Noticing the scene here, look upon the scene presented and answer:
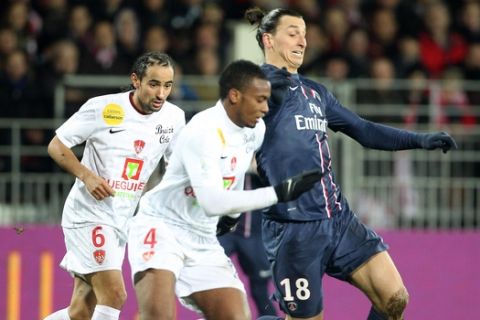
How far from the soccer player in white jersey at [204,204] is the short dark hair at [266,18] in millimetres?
825

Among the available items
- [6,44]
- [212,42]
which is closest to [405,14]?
[212,42]

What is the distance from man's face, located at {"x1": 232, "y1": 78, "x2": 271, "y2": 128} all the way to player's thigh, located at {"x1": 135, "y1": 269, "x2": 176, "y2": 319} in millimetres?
927

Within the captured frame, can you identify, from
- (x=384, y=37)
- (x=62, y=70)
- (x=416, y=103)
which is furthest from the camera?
(x=384, y=37)

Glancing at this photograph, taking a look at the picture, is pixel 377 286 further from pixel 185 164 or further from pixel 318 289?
pixel 185 164

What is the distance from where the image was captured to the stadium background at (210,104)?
35.1ft

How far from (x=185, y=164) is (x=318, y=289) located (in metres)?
1.25

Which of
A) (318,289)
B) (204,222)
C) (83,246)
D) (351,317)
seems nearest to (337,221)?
(318,289)

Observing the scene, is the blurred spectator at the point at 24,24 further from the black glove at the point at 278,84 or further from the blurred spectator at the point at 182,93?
the black glove at the point at 278,84

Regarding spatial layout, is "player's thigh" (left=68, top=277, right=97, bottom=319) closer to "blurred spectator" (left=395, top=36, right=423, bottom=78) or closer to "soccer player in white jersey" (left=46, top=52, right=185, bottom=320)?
"soccer player in white jersey" (left=46, top=52, right=185, bottom=320)

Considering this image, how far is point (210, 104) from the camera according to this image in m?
10.9

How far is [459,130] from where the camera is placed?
11.1 m

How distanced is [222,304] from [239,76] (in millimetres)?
1213

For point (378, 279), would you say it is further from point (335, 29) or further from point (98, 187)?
point (335, 29)

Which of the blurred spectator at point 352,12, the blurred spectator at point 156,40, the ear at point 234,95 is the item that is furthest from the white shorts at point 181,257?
the blurred spectator at point 352,12
